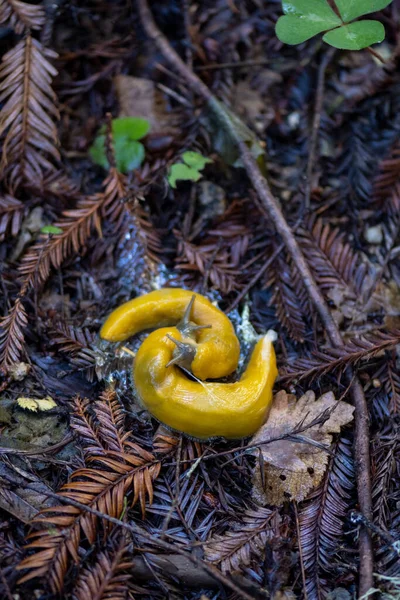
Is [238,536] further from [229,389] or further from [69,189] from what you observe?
[69,189]

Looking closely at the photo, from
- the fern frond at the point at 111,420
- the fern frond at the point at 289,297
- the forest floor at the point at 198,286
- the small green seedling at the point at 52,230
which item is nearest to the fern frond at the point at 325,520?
the forest floor at the point at 198,286

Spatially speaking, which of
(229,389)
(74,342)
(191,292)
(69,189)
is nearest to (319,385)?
(229,389)

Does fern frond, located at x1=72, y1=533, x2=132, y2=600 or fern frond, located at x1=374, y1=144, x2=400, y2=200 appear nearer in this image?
fern frond, located at x1=72, y1=533, x2=132, y2=600

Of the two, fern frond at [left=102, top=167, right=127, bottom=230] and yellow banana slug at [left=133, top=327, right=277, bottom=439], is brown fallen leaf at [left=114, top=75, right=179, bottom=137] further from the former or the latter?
yellow banana slug at [left=133, top=327, right=277, bottom=439]

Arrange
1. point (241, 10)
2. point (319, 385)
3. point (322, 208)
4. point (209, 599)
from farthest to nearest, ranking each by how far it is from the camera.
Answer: point (241, 10), point (322, 208), point (319, 385), point (209, 599)

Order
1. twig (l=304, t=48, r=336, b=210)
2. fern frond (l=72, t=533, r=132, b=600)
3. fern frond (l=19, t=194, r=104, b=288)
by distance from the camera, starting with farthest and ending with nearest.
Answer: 1. twig (l=304, t=48, r=336, b=210)
2. fern frond (l=19, t=194, r=104, b=288)
3. fern frond (l=72, t=533, r=132, b=600)

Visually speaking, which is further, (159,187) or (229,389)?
(159,187)

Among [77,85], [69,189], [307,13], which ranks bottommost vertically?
[69,189]

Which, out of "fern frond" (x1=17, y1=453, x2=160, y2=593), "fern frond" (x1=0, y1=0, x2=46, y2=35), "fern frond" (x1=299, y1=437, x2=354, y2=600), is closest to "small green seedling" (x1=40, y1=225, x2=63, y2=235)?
"fern frond" (x1=0, y1=0, x2=46, y2=35)
